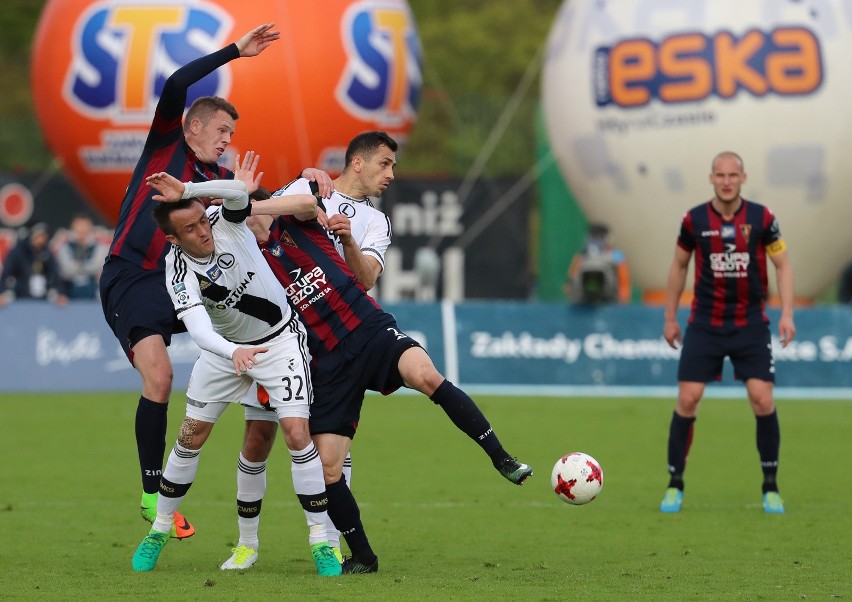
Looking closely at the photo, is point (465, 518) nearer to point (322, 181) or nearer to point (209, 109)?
point (322, 181)

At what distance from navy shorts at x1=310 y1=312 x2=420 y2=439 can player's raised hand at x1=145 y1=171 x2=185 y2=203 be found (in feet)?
3.88

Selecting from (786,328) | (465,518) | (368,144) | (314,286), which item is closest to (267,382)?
(314,286)

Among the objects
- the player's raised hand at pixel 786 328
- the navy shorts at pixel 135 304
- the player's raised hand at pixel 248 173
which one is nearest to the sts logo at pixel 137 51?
the player's raised hand at pixel 786 328

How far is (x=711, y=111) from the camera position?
22344 mm

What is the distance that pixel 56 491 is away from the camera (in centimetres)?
1132

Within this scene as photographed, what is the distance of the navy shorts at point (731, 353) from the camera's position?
10.5 metres

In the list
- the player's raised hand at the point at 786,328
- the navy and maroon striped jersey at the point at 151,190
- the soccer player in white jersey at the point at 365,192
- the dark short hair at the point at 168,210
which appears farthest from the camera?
the player's raised hand at the point at 786,328

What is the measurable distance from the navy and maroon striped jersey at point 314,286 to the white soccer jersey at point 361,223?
18 centimetres

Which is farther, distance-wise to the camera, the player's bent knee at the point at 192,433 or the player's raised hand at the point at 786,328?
the player's raised hand at the point at 786,328

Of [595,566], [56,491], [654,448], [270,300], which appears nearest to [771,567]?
[595,566]

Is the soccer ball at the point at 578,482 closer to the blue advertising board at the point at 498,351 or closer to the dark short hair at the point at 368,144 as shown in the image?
the dark short hair at the point at 368,144

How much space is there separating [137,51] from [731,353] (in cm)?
1288

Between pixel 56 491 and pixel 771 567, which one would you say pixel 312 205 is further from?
pixel 56 491

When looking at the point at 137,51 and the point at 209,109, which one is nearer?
the point at 209,109
